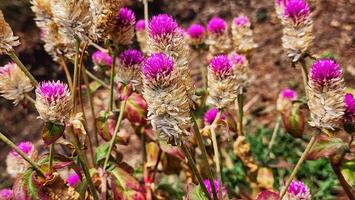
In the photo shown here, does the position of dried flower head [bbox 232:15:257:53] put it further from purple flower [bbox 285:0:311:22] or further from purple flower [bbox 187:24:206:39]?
purple flower [bbox 285:0:311:22]

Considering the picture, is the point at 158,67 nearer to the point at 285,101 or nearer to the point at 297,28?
the point at 297,28

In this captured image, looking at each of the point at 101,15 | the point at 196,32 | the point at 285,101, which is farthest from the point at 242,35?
the point at 101,15

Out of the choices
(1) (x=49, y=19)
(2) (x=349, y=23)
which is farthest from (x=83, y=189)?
(2) (x=349, y=23)

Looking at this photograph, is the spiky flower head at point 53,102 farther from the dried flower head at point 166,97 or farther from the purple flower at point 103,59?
the purple flower at point 103,59

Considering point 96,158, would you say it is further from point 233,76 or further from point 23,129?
point 23,129

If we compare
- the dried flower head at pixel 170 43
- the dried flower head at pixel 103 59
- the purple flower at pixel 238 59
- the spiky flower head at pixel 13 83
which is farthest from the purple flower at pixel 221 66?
the dried flower head at pixel 103 59

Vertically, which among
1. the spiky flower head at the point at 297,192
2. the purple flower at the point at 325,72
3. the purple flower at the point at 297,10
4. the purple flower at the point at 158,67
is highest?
the purple flower at the point at 297,10
